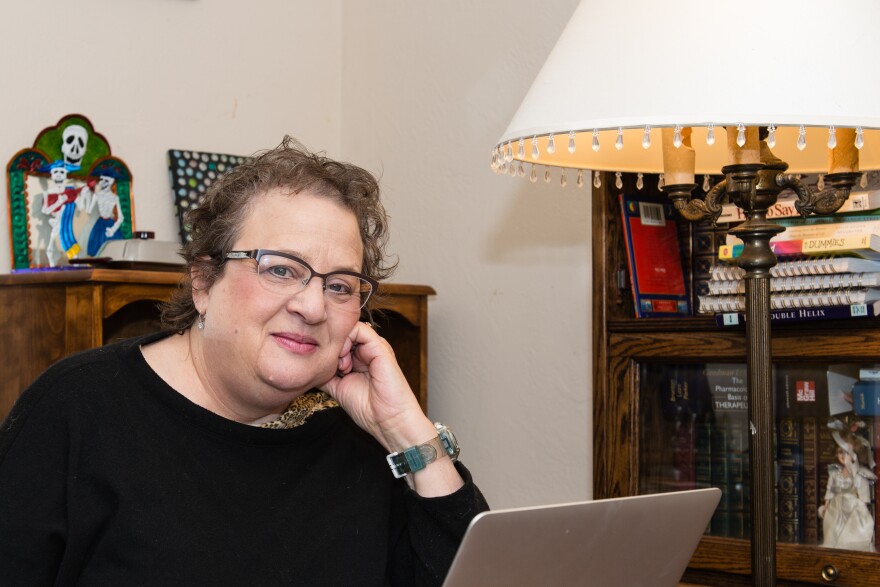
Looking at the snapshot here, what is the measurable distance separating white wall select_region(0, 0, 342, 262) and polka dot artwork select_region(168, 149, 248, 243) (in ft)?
0.11

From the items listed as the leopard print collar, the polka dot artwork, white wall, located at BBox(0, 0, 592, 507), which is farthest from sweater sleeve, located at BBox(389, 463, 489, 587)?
the polka dot artwork

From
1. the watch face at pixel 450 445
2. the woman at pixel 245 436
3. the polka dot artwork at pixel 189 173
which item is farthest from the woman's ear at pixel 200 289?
the polka dot artwork at pixel 189 173

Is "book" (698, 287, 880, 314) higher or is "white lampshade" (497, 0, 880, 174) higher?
"white lampshade" (497, 0, 880, 174)

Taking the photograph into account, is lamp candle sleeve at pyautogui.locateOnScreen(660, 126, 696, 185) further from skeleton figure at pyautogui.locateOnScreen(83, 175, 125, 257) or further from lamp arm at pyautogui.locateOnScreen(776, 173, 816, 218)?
skeleton figure at pyautogui.locateOnScreen(83, 175, 125, 257)

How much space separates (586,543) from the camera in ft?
3.60

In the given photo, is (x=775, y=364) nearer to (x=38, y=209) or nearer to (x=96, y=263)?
(x=96, y=263)

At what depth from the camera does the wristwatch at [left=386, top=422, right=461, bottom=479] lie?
1503 millimetres

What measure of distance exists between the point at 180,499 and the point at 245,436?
129 mm

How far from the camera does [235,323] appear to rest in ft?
4.56

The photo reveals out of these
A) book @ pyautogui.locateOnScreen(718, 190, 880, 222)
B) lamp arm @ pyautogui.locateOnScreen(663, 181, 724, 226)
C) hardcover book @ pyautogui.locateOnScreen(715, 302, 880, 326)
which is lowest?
hardcover book @ pyautogui.locateOnScreen(715, 302, 880, 326)

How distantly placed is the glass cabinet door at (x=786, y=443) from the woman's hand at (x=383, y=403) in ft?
2.12

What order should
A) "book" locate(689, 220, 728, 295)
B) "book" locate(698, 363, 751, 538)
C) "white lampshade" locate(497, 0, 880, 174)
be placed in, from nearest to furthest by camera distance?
"white lampshade" locate(497, 0, 880, 174), "book" locate(698, 363, 751, 538), "book" locate(689, 220, 728, 295)

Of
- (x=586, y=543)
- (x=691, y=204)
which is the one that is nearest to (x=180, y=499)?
(x=586, y=543)

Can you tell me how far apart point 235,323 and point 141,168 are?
1.30 meters
